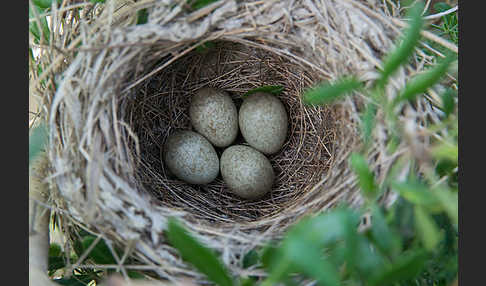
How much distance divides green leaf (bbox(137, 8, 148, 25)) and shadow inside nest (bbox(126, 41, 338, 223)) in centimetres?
20

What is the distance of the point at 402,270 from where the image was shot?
51 cm

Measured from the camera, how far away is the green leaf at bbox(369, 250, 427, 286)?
507 mm

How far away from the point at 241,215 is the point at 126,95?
47 centimetres

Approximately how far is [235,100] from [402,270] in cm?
85

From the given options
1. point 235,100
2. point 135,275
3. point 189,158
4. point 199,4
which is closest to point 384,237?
point 135,275

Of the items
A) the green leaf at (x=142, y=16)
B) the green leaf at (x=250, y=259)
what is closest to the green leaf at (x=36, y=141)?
the green leaf at (x=142, y=16)

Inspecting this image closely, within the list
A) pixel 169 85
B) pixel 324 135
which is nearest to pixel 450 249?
pixel 324 135

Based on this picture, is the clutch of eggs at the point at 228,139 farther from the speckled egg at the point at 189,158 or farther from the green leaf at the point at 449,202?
the green leaf at the point at 449,202

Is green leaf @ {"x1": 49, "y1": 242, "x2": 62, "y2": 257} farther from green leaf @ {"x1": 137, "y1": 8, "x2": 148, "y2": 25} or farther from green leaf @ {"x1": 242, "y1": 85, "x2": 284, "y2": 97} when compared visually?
green leaf @ {"x1": 242, "y1": 85, "x2": 284, "y2": 97}

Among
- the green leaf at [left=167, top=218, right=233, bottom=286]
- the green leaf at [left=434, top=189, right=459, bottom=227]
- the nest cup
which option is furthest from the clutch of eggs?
the green leaf at [left=434, top=189, right=459, bottom=227]

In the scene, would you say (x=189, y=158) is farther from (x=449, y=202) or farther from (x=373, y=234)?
(x=449, y=202)

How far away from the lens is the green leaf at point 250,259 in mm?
771

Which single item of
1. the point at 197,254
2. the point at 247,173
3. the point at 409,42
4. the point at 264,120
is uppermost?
the point at 409,42

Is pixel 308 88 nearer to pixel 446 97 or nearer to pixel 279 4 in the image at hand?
pixel 279 4
